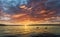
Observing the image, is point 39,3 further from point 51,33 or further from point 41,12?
point 51,33

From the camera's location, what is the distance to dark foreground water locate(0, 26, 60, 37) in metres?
3.03

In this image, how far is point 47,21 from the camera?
3.06 metres

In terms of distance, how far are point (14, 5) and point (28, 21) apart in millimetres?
279

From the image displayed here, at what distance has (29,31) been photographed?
3055mm

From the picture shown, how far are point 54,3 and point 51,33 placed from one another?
1.29 feet

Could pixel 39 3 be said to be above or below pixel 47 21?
above

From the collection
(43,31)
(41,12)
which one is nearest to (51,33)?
(43,31)

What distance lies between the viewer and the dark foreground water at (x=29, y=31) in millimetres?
3031

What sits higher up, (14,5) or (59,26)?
(14,5)

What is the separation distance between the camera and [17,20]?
10.1 feet

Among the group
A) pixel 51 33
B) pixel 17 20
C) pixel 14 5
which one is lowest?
pixel 51 33

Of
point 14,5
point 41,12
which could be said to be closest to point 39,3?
point 41,12

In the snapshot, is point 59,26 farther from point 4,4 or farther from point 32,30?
point 4,4

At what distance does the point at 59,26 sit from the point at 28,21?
0.41 meters
